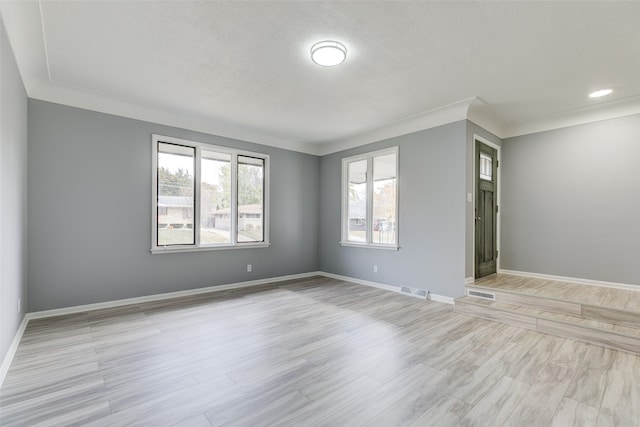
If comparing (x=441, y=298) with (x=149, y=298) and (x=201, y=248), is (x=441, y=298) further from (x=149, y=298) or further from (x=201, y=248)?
(x=149, y=298)

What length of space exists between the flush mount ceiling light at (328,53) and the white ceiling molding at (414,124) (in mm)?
2123

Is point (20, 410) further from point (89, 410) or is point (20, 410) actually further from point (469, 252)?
point (469, 252)

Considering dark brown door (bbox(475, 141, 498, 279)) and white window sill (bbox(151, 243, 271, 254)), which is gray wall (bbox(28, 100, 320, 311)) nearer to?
white window sill (bbox(151, 243, 271, 254))

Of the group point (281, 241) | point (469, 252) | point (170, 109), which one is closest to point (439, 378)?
point (469, 252)

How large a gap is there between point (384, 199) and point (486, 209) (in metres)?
1.68

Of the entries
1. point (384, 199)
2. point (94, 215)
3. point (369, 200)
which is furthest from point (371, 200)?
point (94, 215)

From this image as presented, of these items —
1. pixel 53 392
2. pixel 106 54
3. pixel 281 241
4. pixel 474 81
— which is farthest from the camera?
pixel 281 241

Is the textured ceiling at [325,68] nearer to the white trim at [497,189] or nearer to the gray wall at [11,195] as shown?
the gray wall at [11,195]

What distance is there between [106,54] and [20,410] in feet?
10.1

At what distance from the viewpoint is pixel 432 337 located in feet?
10.3

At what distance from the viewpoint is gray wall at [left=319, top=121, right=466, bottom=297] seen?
14.1ft

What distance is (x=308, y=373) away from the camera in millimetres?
2406

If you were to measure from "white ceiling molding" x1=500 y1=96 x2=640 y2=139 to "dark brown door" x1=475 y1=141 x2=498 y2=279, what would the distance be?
1.88 feet

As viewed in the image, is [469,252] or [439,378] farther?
[469,252]
